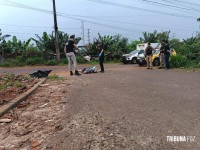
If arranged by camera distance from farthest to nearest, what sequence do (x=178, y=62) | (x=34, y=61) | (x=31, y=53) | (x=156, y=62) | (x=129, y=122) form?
(x=31, y=53), (x=34, y=61), (x=156, y=62), (x=178, y=62), (x=129, y=122)

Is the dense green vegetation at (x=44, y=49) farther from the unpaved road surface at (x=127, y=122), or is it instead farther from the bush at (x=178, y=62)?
the unpaved road surface at (x=127, y=122)

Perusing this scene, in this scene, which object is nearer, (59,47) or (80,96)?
(80,96)

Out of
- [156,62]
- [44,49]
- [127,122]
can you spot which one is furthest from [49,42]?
[127,122]

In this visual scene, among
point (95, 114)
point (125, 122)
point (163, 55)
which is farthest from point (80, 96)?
point (163, 55)

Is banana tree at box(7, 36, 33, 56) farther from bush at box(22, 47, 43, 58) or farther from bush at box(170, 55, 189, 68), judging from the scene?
bush at box(170, 55, 189, 68)

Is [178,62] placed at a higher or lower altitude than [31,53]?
lower

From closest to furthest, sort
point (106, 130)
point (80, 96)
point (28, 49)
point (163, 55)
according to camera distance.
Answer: point (106, 130) → point (80, 96) → point (163, 55) → point (28, 49)

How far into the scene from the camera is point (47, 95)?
320 inches

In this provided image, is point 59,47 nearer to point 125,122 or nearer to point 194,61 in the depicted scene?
point 194,61

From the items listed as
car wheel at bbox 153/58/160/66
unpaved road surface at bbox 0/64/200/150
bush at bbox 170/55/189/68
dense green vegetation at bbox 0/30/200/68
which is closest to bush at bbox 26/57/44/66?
dense green vegetation at bbox 0/30/200/68

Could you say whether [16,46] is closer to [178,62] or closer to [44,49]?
[44,49]

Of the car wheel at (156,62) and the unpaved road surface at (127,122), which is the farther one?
the car wheel at (156,62)

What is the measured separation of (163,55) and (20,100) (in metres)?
13.9

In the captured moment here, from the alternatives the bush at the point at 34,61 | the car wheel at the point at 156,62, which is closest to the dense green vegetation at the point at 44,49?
the bush at the point at 34,61
